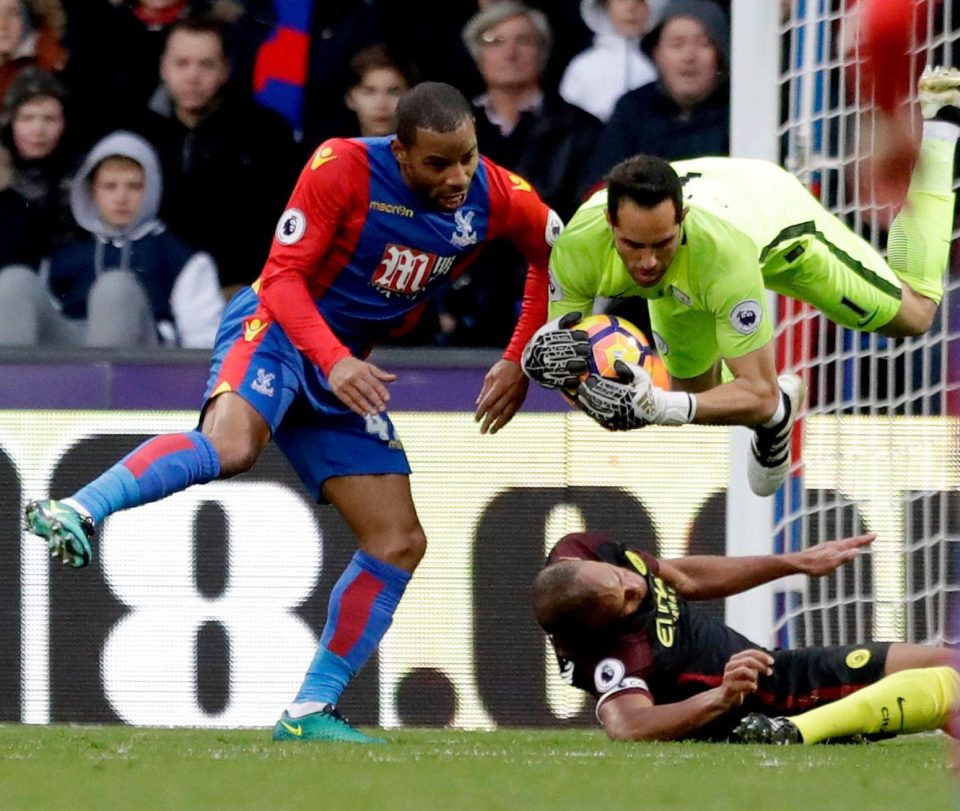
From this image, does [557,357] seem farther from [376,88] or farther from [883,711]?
[376,88]

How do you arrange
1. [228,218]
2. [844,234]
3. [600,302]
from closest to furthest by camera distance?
[844,234] → [600,302] → [228,218]

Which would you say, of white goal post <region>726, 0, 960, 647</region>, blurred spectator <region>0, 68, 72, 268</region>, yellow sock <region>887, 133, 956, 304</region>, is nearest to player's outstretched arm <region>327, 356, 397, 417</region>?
white goal post <region>726, 0, 960, 647</region>

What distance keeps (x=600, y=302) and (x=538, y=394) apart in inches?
19.3

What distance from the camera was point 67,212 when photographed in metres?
8.13

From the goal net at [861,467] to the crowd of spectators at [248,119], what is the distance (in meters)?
1.11

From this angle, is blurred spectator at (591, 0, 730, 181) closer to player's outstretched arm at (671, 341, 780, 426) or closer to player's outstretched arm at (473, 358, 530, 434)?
player's outstretched arm at (473, 358, 530, 434)

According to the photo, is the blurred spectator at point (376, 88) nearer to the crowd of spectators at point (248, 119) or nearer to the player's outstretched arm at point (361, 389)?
the crowd of spectators at point (248, 119)

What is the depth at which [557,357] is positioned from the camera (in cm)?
557

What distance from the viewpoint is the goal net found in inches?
272

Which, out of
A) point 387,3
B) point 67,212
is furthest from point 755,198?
point 67,212

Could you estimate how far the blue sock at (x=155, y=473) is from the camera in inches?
210

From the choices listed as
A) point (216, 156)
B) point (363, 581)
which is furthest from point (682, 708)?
point (216, 156)

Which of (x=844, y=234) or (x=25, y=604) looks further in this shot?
(x=25, y=604)

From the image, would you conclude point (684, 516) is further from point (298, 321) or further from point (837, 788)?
point (837, 788)
